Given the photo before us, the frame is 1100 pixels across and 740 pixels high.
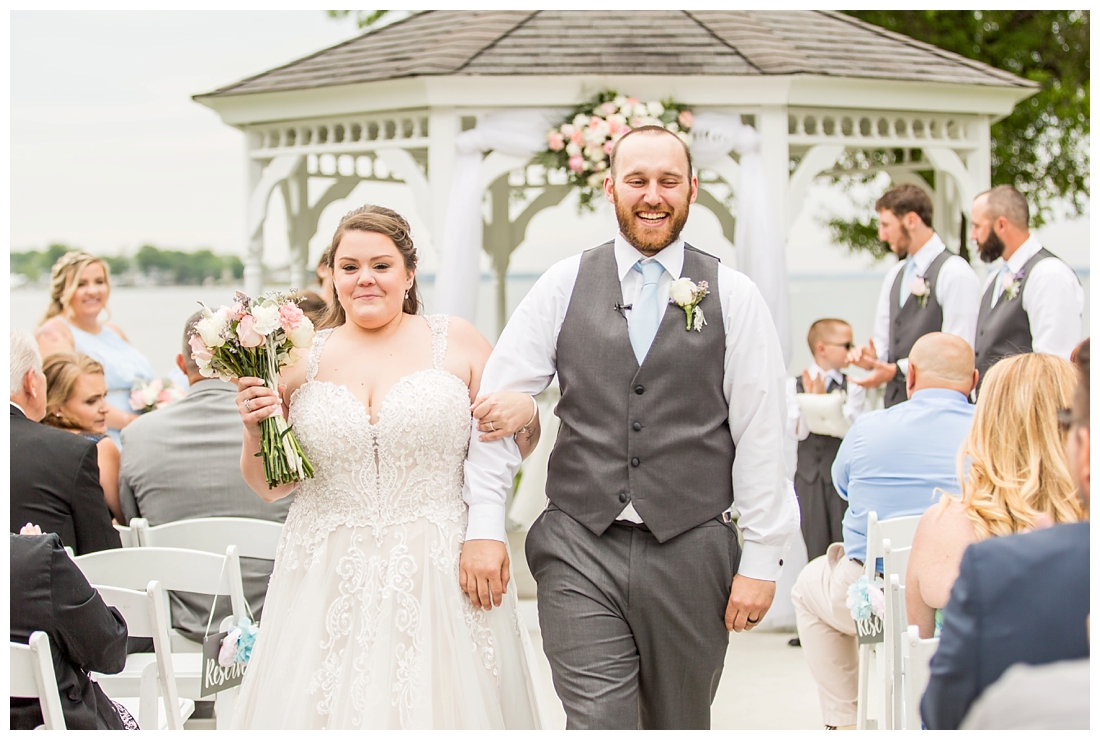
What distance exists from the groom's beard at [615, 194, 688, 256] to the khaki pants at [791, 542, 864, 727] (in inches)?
74.7

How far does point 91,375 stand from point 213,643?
1.85 meters

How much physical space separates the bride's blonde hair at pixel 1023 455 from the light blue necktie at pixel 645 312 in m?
0.90

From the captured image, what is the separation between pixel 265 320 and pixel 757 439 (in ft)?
4.50

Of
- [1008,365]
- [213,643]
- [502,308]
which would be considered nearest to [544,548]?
[213,643]

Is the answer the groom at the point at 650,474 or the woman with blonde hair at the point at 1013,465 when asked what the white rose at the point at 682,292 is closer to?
the groom at the point at 650,474

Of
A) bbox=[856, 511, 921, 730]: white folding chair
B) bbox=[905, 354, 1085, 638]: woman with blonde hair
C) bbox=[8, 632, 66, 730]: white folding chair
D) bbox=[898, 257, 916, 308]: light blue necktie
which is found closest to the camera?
bbox=[8, 632, 66, 730]: white folding chair

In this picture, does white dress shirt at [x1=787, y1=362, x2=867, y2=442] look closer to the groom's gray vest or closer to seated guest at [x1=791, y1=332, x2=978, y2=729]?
seated guest at [x1=791, y1=332, x2=978, y2=729]

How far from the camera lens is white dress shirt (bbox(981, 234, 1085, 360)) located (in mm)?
5672

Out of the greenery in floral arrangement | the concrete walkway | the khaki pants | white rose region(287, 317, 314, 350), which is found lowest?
the concrete walkway

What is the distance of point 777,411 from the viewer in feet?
9.44

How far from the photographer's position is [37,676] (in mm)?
2490

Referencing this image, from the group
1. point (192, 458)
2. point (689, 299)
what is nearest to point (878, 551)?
point (689, 299)

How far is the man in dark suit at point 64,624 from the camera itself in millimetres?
2574

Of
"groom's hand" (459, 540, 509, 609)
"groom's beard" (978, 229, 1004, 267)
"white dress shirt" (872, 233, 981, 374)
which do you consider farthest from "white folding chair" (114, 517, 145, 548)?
"groom's beard" (978, 229, 1004, 267)
